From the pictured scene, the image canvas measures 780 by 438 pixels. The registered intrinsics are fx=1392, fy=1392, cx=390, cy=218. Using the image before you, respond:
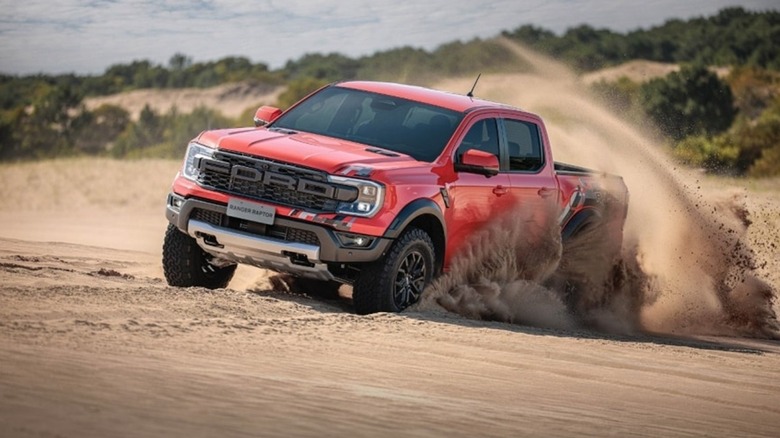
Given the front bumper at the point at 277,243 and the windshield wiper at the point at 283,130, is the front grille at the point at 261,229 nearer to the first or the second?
the front bumper at the point at 277,243

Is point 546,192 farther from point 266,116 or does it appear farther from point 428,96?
point 266,116

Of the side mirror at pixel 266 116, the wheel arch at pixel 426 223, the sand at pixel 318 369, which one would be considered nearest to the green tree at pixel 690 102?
the sand at pixel 318 369

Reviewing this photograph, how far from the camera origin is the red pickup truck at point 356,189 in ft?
31.0

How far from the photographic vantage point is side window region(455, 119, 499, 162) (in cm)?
1060

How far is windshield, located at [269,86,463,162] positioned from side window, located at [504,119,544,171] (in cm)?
70

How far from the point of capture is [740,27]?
7944 cm

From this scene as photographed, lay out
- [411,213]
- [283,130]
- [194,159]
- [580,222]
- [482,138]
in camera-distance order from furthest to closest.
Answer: [580,222], [482,138], [283,130], [194,159], [411,213]

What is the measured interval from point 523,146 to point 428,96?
92cm

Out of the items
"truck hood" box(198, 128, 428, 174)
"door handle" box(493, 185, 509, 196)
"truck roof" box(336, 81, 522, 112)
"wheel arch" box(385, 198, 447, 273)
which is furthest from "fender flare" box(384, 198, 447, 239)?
"truck roof" box(336, 81, 522, 112)

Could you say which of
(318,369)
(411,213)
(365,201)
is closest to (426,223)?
(411,213)

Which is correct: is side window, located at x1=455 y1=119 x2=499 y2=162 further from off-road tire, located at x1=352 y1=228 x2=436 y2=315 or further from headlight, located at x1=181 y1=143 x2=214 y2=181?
headlight, located at x1=181 y1=143 x2=214 y2=181

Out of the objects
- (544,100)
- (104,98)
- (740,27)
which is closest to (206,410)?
(544,100)

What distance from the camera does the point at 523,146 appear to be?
11.4 meters

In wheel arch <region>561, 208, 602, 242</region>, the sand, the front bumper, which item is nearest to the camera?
the sand
